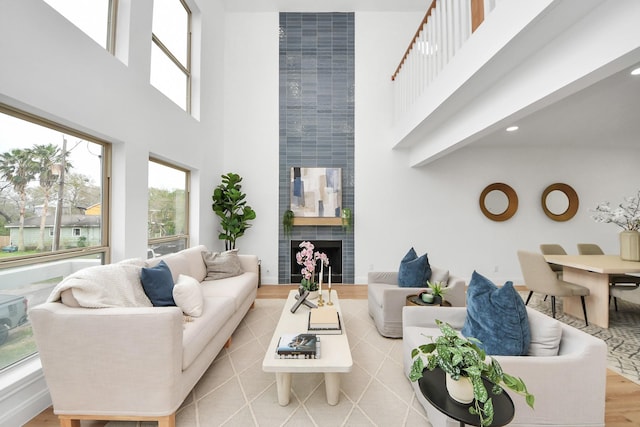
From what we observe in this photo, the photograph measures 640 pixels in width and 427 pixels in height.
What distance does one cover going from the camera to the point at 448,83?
8.91ft

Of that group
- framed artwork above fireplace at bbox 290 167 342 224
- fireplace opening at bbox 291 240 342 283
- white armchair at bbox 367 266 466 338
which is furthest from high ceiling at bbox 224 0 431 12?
white armchair at bbox 367 266 466 338

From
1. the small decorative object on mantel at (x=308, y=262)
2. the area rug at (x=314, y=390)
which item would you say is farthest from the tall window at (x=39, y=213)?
the small decorative object on mantel at (x=308, y=262)

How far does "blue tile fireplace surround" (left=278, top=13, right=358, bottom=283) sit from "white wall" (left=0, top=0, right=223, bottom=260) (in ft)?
4.57

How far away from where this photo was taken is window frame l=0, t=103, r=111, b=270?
184 cm

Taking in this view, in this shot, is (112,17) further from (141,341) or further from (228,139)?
(141,341)

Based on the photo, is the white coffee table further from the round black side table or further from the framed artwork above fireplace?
the framed artwork above fireplace

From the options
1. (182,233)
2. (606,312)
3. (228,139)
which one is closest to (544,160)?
(606,312)

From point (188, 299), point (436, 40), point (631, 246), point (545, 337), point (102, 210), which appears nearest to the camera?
point (545, 337)

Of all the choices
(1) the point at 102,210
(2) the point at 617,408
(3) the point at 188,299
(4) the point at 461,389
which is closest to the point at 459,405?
(4) the point at 461,389

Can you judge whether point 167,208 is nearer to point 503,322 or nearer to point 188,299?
point 188,299

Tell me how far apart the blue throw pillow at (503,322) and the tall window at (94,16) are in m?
3.55

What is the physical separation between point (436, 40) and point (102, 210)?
3.86 m

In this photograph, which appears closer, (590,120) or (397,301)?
(397,301)

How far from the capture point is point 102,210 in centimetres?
263
